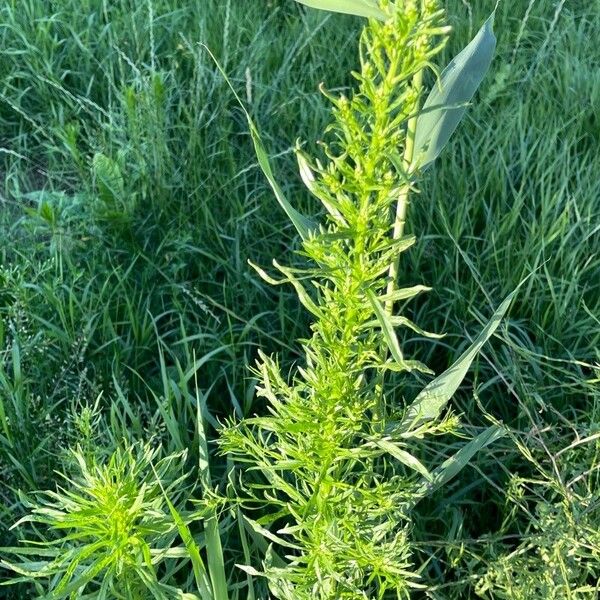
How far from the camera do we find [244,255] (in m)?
1.85

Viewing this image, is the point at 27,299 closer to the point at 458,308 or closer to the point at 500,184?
the point at 458,308

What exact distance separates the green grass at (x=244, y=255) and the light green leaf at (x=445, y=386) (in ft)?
0.58

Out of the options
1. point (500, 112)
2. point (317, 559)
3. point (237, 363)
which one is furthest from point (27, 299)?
point (500, 112)

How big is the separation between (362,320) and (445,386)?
0.20 meters

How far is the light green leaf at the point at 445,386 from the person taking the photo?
108 cm

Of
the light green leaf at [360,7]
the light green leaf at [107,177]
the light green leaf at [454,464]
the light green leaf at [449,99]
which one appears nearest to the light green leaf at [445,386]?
the light green leaf at [454,464]

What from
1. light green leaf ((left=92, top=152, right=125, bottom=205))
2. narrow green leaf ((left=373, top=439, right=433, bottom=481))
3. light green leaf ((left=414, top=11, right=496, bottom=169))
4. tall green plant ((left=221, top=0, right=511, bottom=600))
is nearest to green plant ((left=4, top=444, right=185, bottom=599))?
tall green plant ((left=221, top=0, right=511, bottom=600))

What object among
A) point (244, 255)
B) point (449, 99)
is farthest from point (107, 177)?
point (449, 99)

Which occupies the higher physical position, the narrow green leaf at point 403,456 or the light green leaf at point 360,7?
the light green leaf at point 360,7

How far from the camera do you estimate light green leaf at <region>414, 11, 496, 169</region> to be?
3.25ft

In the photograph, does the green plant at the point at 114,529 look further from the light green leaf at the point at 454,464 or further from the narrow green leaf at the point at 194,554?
the light green leaf at the point at 454,464

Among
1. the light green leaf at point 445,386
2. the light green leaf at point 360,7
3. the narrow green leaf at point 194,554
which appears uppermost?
the light green leaf at point 360,7

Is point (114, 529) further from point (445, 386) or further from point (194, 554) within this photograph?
point (445, 386)

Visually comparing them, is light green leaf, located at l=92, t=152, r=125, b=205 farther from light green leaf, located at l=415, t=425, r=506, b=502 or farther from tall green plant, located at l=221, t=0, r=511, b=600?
light green leaf, located at l=415, t=425, r=506, b=502
